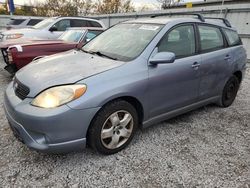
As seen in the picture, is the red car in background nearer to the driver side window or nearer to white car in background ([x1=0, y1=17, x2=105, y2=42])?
white car in background ([x1=0, y1=17, x2=105, y2=42])

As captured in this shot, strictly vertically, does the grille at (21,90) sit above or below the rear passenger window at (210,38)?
below

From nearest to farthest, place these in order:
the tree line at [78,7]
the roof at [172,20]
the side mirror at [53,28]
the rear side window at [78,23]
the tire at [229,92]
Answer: the roof at [172,20], the tire at [229,92], the side mirror at [53,28], the rear side window at [78,23], the tree line at [78,7]

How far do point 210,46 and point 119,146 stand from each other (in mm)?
2167

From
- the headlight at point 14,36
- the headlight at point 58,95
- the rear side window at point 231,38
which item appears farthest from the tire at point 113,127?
the headlight at point 14,36

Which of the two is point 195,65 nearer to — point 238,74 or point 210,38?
point 210,38

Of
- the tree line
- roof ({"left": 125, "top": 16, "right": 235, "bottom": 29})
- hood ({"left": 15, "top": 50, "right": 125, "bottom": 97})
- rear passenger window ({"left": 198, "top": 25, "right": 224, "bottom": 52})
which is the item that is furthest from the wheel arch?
the tree line

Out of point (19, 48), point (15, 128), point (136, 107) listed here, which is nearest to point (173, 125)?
point (136, 107)

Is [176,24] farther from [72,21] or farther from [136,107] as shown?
[72,21]

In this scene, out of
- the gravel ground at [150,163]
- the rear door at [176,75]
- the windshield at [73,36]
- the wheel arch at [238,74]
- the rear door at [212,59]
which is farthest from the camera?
the windshield at [73,36]

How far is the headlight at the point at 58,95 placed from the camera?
2010 mm

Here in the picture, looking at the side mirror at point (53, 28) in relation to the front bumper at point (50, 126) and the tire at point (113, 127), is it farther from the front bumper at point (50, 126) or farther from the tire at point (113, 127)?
the tire at point (113, 127)

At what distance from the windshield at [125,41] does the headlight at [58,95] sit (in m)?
0.76

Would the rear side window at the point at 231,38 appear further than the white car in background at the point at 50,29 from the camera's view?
No

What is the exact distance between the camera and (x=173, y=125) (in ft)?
10.8
